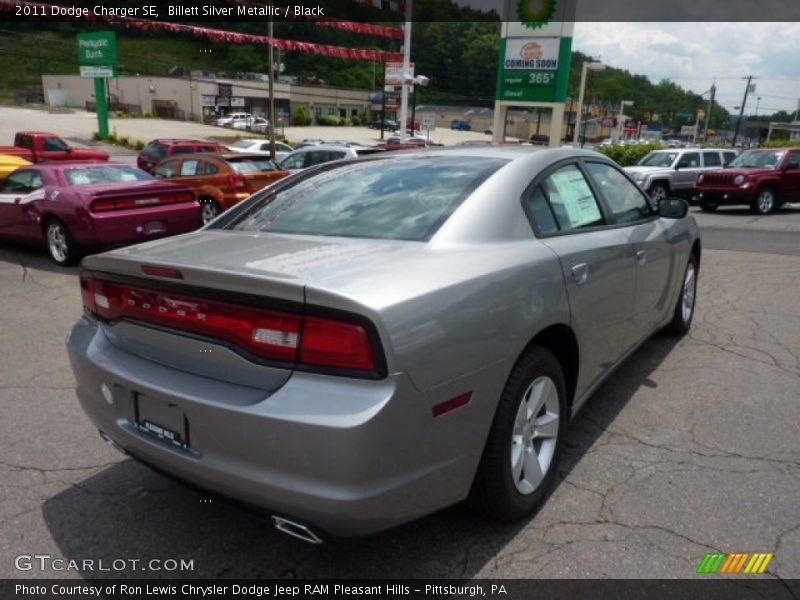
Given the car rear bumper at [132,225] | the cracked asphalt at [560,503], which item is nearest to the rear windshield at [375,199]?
the cracked asphalt at [560,503]

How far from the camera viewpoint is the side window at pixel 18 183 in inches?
337

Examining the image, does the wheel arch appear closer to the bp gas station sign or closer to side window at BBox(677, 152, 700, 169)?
side window at BBox(677, 152, 700, 169)

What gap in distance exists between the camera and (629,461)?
10.3 ft

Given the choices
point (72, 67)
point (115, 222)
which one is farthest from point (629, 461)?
point (72, 67)

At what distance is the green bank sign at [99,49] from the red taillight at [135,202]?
34.3 meters

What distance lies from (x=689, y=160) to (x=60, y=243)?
1688 cm

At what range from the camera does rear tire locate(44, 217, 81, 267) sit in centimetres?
781

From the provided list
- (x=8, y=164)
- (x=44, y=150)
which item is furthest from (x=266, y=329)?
(x=44, y=150)

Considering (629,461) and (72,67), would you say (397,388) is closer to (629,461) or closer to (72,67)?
(629,461)

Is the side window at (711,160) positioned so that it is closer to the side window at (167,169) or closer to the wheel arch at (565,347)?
the side window at (167,169)

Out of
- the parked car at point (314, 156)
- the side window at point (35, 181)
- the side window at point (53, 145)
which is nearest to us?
the side window at point (35, 181)

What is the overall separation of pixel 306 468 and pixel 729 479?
7.28 ft

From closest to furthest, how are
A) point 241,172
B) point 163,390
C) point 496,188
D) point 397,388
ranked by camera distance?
1. point 397,388
2. point 163,390
3. point 496,188
4. point 241,172

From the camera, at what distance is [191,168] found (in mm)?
11758
